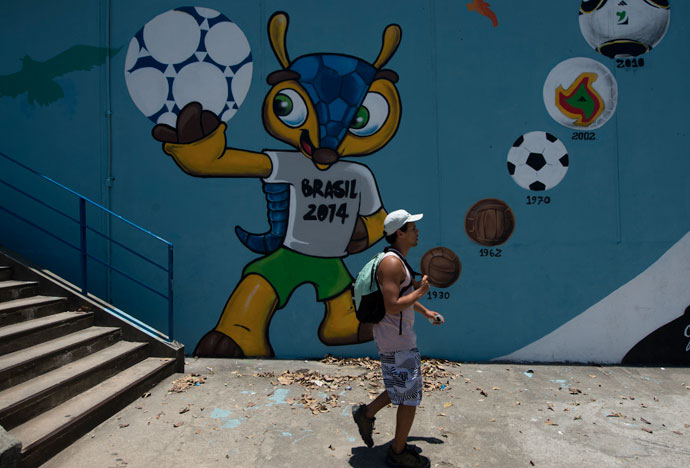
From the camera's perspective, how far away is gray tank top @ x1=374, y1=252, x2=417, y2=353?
3.04m

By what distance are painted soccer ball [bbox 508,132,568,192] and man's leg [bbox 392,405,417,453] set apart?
3982mm

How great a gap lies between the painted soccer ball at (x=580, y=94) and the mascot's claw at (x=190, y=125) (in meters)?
4.85

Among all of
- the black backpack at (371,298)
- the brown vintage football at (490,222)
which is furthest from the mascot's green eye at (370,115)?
the black backpack at (371,298)

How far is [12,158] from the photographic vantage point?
611 centimetres

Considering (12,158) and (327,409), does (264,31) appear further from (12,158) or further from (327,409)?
(327,409)

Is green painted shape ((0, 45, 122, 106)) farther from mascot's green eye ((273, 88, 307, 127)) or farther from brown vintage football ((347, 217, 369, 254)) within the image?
brown vintage football ((347, 217, 369, 254))

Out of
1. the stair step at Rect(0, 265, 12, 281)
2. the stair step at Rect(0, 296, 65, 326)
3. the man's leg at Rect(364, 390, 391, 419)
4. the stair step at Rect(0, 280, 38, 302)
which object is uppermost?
the stair step at Rect(0, 265, 12, 281)

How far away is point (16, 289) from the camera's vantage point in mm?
4703

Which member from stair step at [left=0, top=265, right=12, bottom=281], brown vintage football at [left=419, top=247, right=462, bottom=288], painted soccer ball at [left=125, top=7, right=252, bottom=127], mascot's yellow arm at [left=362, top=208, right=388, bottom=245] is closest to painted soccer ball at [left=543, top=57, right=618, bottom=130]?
brown vintage football at [left=419, top=247, right=462, bottom=288]

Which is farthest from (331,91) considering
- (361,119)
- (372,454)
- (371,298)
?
(372,454)

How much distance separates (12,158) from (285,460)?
609 centimetres

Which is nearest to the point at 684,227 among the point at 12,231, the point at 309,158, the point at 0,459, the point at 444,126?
the point at 444,126

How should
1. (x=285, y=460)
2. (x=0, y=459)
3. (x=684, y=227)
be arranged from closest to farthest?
(x=0, y=459), (x=285, y=460), (x=684, y=227)

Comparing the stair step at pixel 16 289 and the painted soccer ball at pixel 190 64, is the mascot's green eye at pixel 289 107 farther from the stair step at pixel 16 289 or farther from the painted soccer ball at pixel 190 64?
the stair step at pixel 16 289
